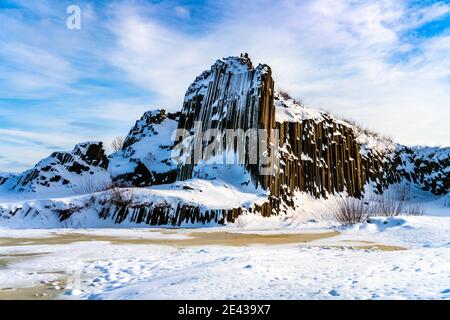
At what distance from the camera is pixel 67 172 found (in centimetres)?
4075

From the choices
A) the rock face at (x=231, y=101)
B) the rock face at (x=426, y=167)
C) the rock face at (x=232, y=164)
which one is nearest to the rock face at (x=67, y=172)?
the rock face at (x=232, y=164)

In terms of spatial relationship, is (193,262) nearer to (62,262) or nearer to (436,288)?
(62,262)

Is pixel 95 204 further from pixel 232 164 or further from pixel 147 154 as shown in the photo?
pixel 147 154

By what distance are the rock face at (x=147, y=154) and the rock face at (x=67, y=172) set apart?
5.30ft

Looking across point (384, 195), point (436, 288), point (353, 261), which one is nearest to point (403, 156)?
point (384, 195)

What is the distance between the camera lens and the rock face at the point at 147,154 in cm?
4181

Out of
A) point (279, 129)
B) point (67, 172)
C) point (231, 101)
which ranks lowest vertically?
point (67, 172)

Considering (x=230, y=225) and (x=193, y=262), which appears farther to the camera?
(x=230, y=225)

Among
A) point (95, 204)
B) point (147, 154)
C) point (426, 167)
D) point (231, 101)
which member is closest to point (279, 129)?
point (231, 101)

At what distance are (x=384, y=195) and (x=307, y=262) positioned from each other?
33.0 m

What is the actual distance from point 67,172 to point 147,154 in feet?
26.8

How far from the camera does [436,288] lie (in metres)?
5.64

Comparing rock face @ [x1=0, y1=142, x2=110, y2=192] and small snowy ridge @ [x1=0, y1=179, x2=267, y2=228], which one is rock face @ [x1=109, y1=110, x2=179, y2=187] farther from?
small snowy ridge @ [x1=0, y1=179, x2=267, y2=228]
